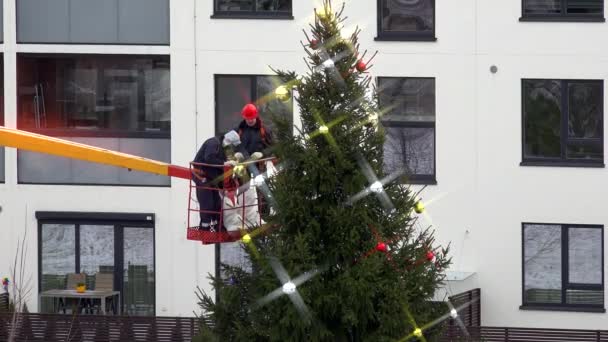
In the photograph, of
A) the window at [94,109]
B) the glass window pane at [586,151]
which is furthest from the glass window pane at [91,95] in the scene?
the glass window pane at [586,151]

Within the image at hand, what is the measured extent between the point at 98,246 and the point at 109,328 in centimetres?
501

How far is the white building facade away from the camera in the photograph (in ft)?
115

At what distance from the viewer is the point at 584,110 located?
35.0 m

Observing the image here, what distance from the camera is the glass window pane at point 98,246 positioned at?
1444 inches

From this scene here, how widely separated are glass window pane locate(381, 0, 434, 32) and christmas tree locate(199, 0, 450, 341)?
54.7 feet

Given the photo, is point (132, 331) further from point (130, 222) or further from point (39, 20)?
point (39, 20)

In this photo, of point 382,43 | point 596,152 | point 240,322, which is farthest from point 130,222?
point 240,322

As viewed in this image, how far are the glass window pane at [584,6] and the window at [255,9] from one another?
5.97m

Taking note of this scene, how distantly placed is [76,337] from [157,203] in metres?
5.20

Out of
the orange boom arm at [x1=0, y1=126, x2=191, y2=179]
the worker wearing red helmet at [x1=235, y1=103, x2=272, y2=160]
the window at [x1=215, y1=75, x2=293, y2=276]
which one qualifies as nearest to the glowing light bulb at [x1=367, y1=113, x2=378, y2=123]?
the worker wearing red helmet at [x1=235, y1=103, x2=272, y2=160]

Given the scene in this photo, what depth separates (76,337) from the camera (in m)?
31.9

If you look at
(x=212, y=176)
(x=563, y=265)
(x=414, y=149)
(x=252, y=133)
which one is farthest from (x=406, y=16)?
(x=252, y=133)

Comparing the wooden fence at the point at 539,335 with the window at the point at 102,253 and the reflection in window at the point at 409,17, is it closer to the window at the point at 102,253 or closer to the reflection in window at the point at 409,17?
the reflection in window at the point at 409,17

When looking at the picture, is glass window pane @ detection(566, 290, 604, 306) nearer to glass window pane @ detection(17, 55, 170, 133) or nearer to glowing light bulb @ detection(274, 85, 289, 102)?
glass window pane @ detection(17, 55, 170, 133)
